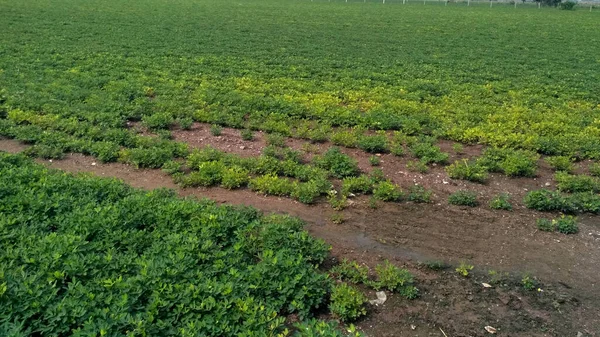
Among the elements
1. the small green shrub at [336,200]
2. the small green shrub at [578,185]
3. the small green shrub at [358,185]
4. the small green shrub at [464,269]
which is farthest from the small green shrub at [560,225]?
the small green shrub at [336,200]

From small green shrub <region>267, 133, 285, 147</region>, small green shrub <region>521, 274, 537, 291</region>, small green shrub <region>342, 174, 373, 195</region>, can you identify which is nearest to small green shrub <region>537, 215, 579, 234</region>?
small green shrub <region>521, 274, 537, 291</region>

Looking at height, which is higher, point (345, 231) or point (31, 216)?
point (31, 216)

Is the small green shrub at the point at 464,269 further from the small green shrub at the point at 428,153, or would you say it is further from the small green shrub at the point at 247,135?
the small green shrub at the point at 247,135

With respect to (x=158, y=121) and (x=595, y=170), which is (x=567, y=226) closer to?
(x=595, y=170)

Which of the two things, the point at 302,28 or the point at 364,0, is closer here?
the point at 302,28

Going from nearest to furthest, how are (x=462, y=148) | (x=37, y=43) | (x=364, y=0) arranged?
(x=462, y=148) < (x=37, y=43) < (x=364, y=0)

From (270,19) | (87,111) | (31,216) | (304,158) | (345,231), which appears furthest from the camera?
(270,19)

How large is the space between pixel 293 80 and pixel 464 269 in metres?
11.3

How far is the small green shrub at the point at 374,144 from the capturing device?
11273 millimetres

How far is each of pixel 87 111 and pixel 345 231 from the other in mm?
8041

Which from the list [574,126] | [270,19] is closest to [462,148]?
[574,126]

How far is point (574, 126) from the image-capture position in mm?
12828

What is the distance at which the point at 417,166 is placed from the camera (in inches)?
410

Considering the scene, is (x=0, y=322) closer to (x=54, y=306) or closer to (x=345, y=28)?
(x=54, y=306)
